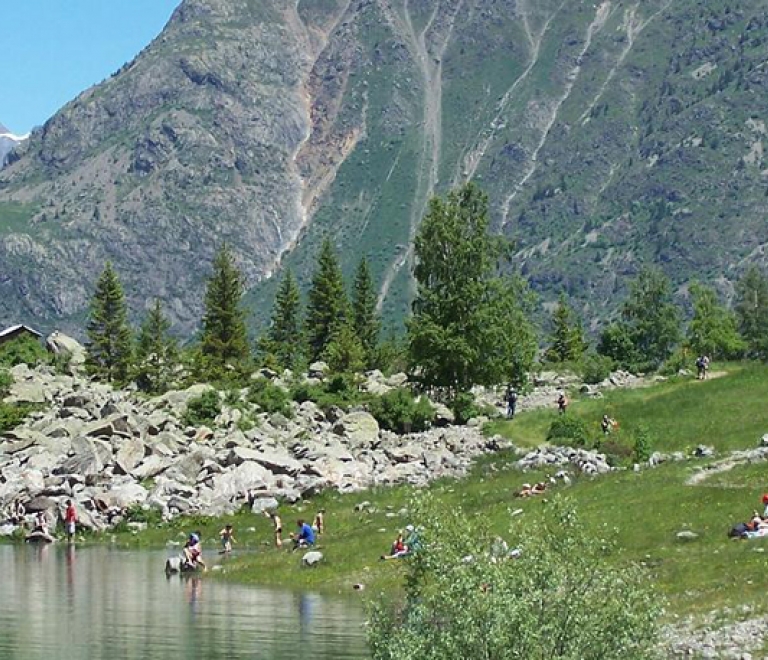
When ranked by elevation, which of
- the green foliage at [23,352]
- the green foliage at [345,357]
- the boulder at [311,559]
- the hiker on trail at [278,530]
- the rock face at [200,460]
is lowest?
the boulder at [311,559]

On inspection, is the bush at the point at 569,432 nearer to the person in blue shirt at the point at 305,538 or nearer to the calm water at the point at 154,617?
the person in blue shirt at the point at 305,538

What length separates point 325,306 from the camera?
14012 centimetres

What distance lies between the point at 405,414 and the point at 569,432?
13627 mm

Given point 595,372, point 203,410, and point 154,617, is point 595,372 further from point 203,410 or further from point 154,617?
point 154,617

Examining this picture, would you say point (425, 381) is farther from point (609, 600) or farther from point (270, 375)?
point (609, 600)

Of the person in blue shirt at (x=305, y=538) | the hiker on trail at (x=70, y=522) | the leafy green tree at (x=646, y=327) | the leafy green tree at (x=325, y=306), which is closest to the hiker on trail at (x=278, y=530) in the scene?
the person in blue shirt at (x=305, y=538)

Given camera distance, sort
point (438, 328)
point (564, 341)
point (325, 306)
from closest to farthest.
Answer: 1. point (438, 328)
2. point (325, 306)
3. point (564, 341)

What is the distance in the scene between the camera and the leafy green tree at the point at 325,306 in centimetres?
13950

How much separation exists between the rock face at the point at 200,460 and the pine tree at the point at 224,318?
37.1m

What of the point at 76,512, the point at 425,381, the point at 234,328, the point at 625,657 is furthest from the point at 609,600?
the point at 234,328

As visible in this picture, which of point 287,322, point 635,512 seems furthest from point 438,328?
point 287,322

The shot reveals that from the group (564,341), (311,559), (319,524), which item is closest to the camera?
(311,559)

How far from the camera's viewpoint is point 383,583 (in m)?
49.8

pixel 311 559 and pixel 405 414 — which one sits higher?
pixel 405 414
